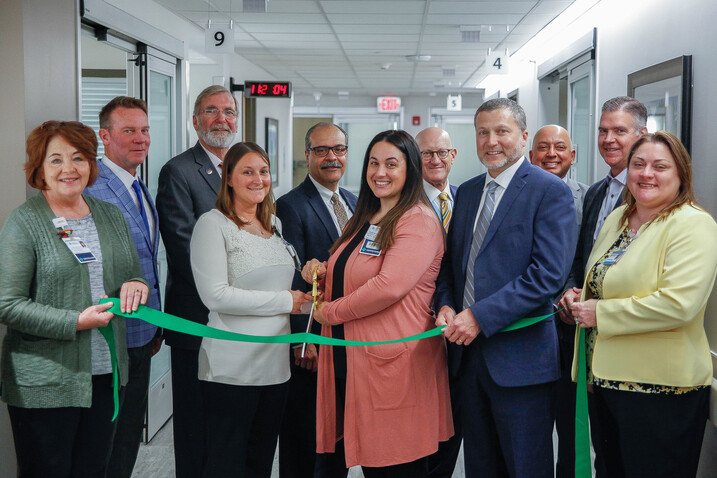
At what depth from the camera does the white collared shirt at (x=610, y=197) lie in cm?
309

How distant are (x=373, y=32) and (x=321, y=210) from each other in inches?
204

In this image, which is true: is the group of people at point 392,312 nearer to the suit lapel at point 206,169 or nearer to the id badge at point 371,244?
the id badge at point 371,244

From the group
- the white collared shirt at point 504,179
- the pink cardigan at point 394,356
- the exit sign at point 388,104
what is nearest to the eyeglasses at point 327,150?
the pink cardigan at point 394,356

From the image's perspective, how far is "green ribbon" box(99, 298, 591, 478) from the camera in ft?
7.93

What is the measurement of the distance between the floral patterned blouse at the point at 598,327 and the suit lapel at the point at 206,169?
1.77 m

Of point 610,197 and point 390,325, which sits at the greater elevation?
point 610,197

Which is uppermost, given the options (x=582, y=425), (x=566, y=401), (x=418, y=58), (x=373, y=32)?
(x=418, y=58)

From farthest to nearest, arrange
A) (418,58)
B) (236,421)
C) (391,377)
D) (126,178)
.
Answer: (418,58) → (126,178) → (236,421) → (391,377)

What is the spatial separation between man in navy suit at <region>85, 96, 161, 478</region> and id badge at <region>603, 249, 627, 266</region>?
188cm

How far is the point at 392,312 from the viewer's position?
2.53 meters

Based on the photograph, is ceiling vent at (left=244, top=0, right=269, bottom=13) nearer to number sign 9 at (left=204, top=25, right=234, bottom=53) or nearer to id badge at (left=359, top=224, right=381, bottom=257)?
number sign 9 at (left=204, top=25, right=234, bottom=53)

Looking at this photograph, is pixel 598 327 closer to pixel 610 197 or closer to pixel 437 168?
pixel 610 197

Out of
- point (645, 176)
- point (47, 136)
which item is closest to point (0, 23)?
point (47, 136)

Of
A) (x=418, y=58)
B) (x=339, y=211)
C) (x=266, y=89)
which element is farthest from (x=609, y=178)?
(x=418, y=58)
